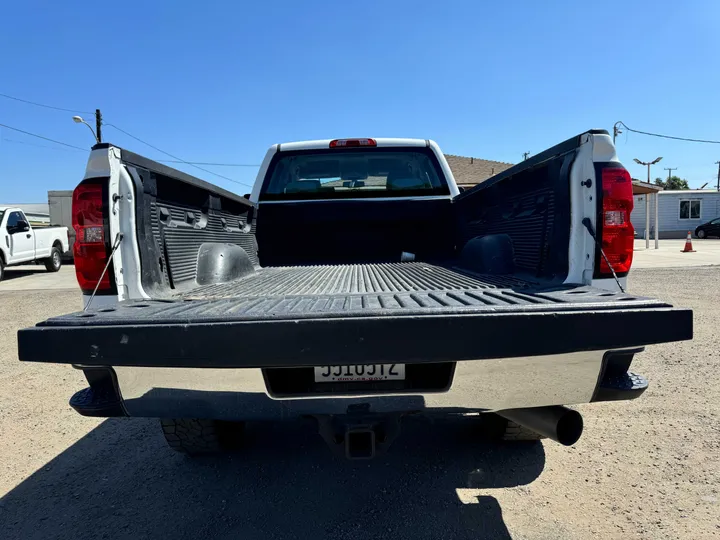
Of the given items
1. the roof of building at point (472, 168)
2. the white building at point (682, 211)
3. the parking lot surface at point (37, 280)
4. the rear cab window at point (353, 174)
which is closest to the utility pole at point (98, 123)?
the parking lot surface at point (37, 280)

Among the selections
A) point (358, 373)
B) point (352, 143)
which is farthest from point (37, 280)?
point (358, 373)

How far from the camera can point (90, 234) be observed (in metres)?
1.97

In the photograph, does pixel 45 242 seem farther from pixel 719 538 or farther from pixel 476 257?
pixel 719 538

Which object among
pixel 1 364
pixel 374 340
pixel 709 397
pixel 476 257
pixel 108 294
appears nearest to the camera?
pixel 374 340

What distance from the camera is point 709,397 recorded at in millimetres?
3676

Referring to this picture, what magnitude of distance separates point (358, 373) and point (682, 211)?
1531 inches

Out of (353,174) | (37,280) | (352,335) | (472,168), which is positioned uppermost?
(472,168)

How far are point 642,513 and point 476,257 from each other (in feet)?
5.44

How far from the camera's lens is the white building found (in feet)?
106

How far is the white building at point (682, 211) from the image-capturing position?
32.3m

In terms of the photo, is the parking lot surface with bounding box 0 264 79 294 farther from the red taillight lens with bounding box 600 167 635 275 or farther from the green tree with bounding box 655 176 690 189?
the green tree with bounding box 655 176 690 189

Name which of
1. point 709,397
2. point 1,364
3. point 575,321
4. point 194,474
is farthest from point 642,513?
point 1,364

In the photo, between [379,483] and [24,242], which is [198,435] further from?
[24,242]

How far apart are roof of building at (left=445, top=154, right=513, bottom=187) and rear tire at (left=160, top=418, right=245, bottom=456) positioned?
20.4 meters
